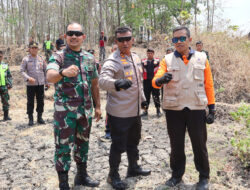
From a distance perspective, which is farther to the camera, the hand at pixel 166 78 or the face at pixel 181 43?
the face at pixel 181 43

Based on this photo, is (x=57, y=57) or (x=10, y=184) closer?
(x=57, y=57)

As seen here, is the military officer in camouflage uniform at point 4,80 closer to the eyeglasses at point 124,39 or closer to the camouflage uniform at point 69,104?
the camouflage uniform at point 69,104

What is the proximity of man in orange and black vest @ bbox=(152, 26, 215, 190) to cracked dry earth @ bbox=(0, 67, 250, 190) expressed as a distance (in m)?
0.59

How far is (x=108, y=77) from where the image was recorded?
8.75 ft

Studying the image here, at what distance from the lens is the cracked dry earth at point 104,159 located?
3.15 meters

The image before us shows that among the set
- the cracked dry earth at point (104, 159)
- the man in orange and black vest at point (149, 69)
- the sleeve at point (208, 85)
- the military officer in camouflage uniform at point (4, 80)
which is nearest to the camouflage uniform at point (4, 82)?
the military officer in camouflage uniform at point (4, 80)

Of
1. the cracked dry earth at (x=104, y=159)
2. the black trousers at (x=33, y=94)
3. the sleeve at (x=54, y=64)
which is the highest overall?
the sleeve at (x=54, y=64)

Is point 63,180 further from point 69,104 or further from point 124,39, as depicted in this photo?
point 124,39

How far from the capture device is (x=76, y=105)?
2701 millimetres

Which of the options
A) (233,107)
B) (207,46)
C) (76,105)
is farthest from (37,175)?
(207,46)

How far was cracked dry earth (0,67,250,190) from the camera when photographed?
3.15m

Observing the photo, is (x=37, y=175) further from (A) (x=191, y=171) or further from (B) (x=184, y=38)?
(B) (x=184, y=38)

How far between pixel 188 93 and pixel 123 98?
763 mm

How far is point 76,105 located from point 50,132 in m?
3.24
